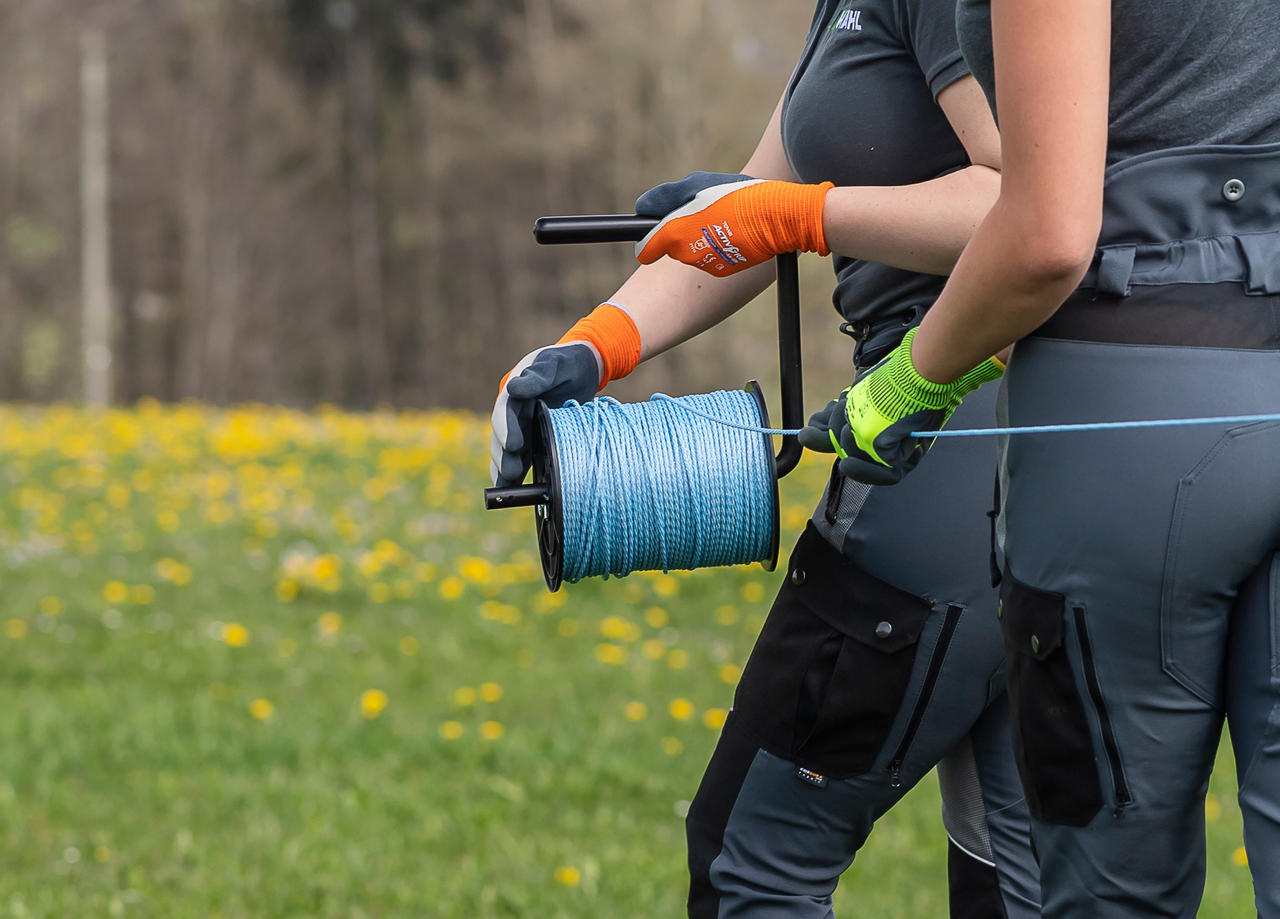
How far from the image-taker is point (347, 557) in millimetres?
6711

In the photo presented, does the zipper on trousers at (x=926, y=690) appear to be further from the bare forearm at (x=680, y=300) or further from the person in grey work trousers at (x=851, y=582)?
the bare forearm at (x=680, y=300)

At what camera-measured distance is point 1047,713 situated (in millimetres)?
1465

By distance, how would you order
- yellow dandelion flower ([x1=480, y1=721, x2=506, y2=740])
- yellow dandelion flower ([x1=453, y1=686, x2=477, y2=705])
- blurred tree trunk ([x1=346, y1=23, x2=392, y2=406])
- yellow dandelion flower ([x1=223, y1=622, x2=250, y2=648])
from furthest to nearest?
blurred tree trunk ([x1=346, y1=23, x2=392, y2=406]) → yellow dandelion flower ([x1=223, y1=622, x2=250, y2=648]) → yellow dandelion flower ([x1=453, y1=686, x2=477, y2=705]) → yellow dandelion flower ([x1=480, y1=721, x2=506, y2=740])

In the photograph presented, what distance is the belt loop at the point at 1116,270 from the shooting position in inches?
54.3

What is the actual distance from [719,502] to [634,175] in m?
18.3

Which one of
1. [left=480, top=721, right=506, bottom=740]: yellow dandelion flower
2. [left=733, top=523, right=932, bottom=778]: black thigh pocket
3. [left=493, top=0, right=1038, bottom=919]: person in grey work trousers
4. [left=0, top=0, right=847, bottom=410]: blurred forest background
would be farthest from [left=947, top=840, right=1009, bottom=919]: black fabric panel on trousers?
[left=0, top=0, right=847, bottom=410]: blurred forest background

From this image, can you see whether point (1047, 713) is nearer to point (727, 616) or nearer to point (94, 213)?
point (727, 616)

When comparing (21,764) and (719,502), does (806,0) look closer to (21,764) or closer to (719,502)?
(21,764)

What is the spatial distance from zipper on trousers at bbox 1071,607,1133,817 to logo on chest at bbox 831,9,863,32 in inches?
33.0

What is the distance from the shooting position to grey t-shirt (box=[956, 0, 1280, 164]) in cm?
136

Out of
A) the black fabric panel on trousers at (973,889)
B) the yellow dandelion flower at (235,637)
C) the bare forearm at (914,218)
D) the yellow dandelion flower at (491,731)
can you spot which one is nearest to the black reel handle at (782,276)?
the bare forearm at (914,218)

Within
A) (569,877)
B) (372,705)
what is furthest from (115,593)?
(569,877)

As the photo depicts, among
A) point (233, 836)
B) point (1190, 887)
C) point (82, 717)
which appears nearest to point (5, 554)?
point (82, 717)

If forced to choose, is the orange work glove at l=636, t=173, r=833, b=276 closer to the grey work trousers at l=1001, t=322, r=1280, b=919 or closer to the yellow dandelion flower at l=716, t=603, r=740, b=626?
the grey work trousers at l=1001, t=322, r=1280, b=919
